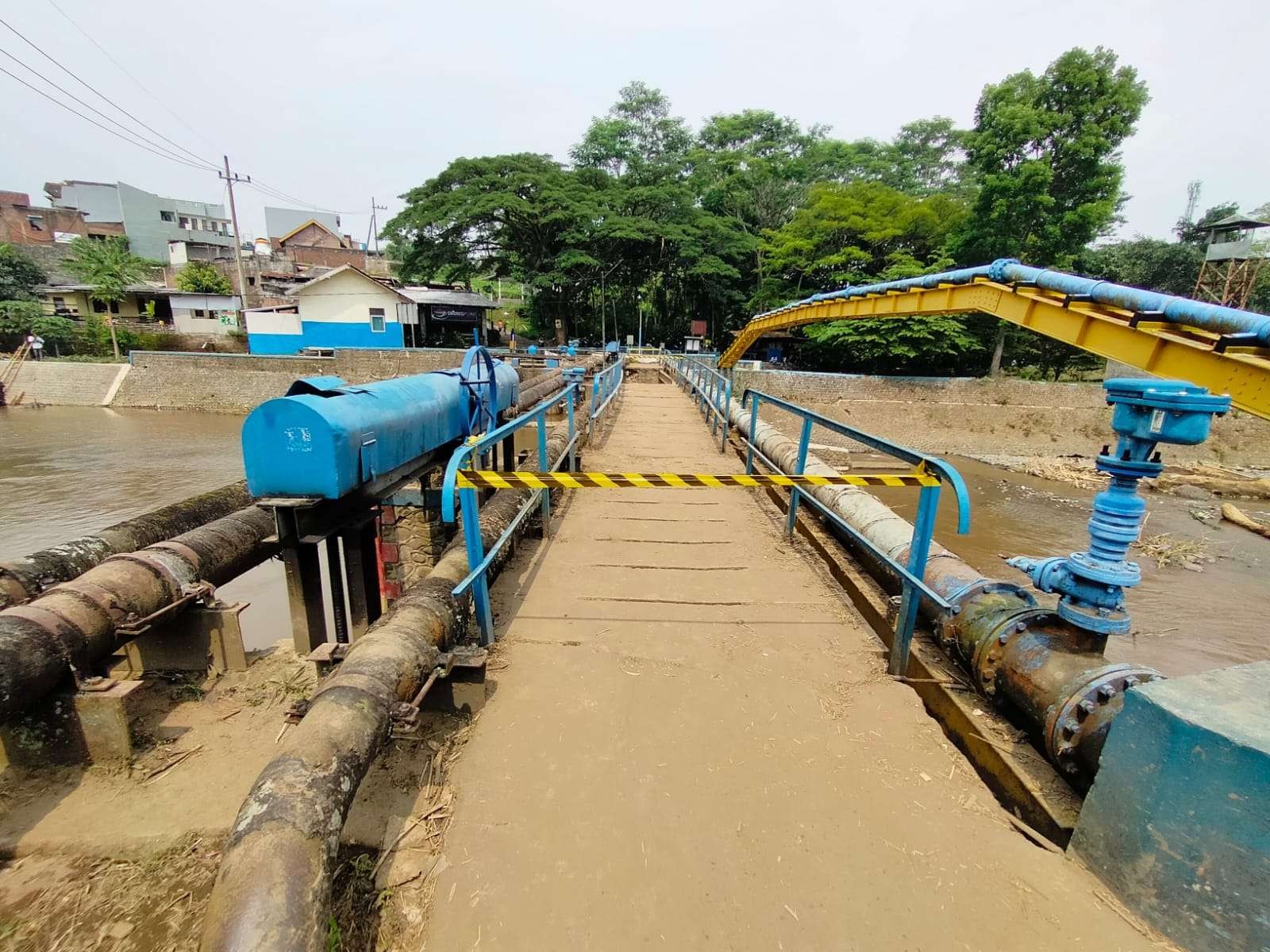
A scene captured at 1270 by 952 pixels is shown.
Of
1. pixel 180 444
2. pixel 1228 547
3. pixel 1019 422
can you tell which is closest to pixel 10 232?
pixel 180 444

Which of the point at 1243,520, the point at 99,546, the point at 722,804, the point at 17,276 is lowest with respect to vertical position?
the point at 1243,520

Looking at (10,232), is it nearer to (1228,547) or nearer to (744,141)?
(744,141)

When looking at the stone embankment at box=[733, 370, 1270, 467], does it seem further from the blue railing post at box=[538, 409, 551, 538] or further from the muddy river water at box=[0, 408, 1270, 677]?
the blue railing post at box=[538, 409, 551, 538]

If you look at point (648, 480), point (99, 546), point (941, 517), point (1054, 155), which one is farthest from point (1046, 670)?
point (1054, 155)

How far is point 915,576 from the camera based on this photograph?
2980 millimetres

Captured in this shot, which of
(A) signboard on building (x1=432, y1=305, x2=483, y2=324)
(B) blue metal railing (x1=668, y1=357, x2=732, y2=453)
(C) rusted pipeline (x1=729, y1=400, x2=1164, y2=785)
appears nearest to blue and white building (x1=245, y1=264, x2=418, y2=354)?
(A) signboard on building (x1=432, y1=305, x2=483, y2=324)

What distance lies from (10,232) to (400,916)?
6782 centimetres

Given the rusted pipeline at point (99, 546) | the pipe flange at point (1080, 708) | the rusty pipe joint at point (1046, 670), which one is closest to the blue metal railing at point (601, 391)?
the rusted pipeline at point (99, 546)

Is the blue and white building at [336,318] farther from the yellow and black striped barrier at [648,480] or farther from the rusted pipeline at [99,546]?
the yellow and black striped barrier at [648,480]

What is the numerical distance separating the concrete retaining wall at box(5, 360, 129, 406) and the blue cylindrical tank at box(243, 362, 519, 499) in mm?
31826

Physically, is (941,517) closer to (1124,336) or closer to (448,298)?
(1124,336)

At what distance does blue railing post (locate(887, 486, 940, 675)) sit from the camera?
9.63ft

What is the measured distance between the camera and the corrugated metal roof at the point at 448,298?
32219 mm

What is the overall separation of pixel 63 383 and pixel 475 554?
1410 inches
